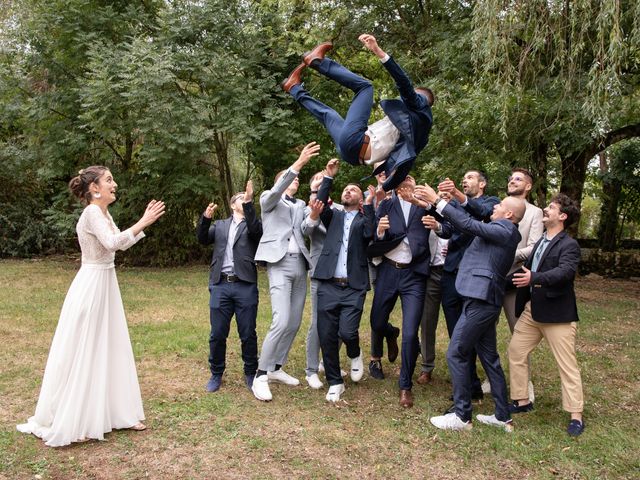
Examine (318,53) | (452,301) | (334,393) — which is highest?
(318,53)

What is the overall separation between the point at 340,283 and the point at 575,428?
236 centimetres

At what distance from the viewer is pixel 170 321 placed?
8695mm

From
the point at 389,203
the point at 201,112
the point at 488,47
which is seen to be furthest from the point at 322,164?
the point at 389,203

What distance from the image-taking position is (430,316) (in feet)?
19.7

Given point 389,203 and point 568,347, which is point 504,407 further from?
point 389,203

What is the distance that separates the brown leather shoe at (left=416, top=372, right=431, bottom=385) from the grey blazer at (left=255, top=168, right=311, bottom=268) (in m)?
1.74

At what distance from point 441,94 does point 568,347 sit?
20.0ft

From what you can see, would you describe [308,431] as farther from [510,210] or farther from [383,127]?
[383,127]

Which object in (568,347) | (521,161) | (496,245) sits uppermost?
(521,161)

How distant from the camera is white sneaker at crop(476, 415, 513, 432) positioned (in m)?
4.78

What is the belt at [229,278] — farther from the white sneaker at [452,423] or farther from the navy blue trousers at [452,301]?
the white sneaker at [452,423]

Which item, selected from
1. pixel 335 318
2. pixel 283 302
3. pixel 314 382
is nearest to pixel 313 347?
pixel 314 382

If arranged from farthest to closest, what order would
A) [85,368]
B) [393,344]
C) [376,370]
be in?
Answer: [393,344], [376,370], [85,368]

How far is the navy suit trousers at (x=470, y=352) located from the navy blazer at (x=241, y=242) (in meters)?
2.04
